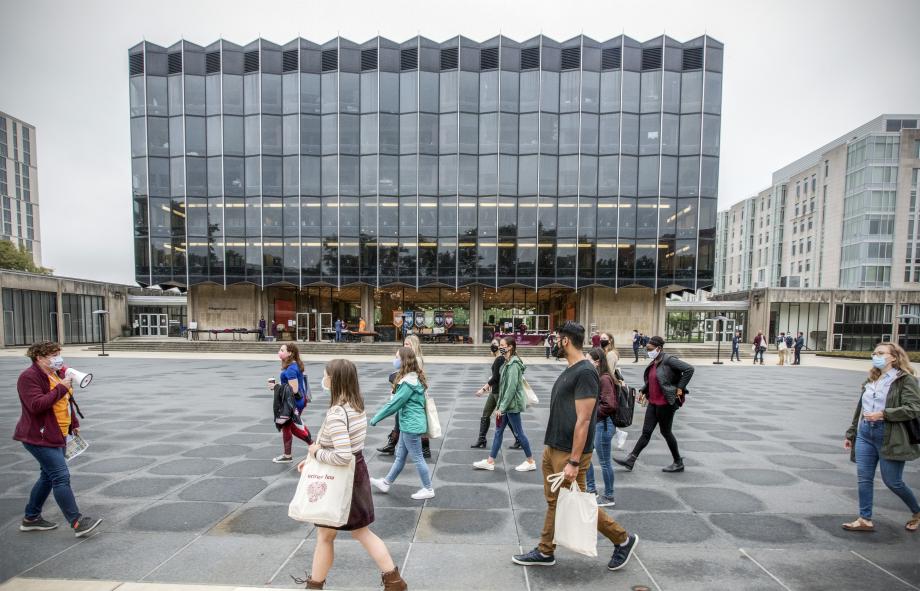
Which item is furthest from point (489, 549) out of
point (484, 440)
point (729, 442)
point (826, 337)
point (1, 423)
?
point (826, 337)

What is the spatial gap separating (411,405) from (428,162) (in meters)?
28.9

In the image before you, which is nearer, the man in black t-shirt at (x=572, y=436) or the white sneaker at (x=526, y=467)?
Result: the man in black t-shirt at (x=572, y=436)

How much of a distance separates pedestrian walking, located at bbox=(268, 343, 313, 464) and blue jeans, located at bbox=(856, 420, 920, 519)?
637 centimetres

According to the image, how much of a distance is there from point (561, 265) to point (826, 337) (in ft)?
87.0

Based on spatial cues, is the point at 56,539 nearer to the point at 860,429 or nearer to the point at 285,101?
the point at 860,429

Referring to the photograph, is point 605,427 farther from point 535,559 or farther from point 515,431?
point 535,559

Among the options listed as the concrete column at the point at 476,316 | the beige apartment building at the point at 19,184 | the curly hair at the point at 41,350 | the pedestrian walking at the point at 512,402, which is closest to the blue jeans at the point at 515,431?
the pedestrian walking at the point at 512,402

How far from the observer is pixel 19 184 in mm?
89688

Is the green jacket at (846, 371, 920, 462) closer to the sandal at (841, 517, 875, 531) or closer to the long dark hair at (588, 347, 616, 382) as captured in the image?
the sandal at (841, 517, 875, 531)

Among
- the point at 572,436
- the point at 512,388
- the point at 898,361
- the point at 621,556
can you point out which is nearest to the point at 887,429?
the point at 898,361

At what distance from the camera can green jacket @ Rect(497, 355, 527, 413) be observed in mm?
6082

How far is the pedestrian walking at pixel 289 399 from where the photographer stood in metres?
5.94

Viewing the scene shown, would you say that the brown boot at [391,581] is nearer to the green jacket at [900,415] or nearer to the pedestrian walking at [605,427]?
the pedestrian walking at [605,427]

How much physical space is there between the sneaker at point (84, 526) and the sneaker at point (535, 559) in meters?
4.11
